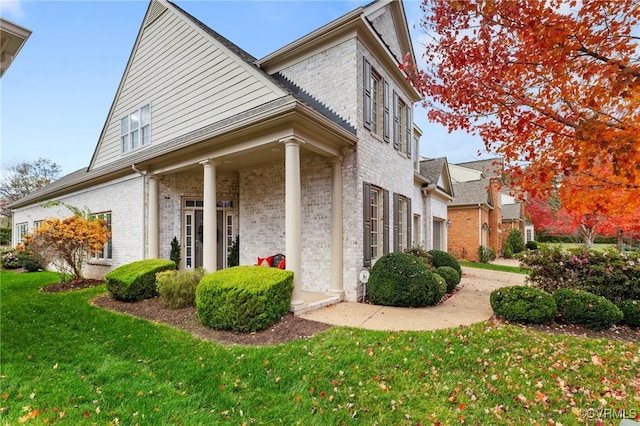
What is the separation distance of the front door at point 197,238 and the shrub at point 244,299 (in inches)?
187

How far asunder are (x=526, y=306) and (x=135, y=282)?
8326mm

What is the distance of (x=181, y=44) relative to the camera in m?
10.4

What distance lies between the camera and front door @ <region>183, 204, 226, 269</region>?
34.6 feet

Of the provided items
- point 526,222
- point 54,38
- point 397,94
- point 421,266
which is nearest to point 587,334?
point 421,266

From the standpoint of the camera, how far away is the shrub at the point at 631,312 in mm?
5770

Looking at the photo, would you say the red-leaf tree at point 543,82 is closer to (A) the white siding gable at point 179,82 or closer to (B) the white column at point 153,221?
(A) the white siding gable at point 179,82

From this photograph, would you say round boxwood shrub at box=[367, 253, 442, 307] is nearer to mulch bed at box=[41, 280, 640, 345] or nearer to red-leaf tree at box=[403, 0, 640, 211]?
mulch bed at box=[41, 280, 640, 345]

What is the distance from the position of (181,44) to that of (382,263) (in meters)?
9.40

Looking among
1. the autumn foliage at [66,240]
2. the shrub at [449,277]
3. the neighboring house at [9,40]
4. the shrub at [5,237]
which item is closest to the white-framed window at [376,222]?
the shrub at [449,277]

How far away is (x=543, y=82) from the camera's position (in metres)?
5.00

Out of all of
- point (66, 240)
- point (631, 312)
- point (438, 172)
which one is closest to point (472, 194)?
point (438, 172)

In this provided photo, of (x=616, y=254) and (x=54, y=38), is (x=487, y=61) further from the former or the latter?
(x=54, y=38)

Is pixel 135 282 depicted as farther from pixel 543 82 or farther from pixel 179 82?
pixel 543 82

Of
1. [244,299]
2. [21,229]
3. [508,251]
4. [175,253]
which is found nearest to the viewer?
[244,299]
